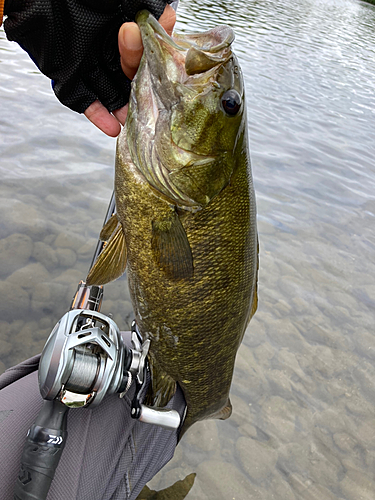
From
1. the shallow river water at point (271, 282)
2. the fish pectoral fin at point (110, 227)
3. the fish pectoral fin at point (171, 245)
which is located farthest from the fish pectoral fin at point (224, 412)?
the fish pectoral fin at point (110, 227)

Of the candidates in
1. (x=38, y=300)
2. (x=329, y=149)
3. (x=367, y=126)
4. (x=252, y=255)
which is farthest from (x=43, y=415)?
(x=367, y=126)

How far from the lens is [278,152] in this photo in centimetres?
784

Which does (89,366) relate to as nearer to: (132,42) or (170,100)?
(170,100)

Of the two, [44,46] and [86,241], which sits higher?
[44,46]

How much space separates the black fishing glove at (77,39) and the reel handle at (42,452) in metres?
1.36

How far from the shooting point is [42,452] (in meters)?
1.47

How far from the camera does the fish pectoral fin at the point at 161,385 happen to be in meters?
2.07

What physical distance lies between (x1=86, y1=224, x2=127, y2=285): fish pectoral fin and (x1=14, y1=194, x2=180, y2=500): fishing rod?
0.65 ft

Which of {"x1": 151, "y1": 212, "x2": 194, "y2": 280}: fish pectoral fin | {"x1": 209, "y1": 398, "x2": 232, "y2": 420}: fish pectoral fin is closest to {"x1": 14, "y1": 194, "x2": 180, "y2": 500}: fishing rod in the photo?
→ {"x1": 151, "y1": 212, "x2": 194, "y2": 280}: fish pectoral fin

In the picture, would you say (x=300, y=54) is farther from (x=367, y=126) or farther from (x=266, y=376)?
(x=266, y=376)

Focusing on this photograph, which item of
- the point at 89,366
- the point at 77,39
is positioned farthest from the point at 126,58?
the point at 89,366

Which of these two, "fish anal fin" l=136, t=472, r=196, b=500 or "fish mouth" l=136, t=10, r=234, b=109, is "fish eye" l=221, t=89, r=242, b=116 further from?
"fish anal fin" l=136, t=472, r=196, b=500

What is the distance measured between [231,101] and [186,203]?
432mm

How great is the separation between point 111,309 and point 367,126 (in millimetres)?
8715
